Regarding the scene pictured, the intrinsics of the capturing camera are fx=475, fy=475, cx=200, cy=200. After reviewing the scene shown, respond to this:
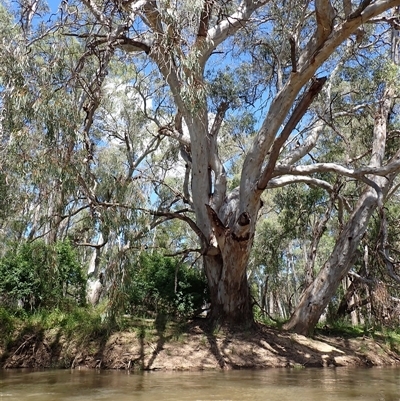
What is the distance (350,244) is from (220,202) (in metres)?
2.60

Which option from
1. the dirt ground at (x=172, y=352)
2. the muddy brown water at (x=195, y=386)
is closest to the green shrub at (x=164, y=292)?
the dirt ground at (x=172, y=352)

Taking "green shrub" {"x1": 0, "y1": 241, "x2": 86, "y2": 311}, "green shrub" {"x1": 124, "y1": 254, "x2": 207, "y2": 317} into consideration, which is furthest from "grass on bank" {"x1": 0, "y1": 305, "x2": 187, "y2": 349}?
"green shrub" {"x1": 124, "y1": 254, "x2": 207, "y2": 317}

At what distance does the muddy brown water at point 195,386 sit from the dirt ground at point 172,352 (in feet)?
1.82

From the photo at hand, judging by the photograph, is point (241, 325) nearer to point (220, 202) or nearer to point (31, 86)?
point (220, 202)

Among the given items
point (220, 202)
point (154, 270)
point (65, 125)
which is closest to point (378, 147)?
point (220, 202)

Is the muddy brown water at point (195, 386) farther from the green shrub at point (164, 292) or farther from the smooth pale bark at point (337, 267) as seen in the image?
the smooth pale bark at point (337, 267)

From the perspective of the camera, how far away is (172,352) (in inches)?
279

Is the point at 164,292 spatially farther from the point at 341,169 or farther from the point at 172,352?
the point at 341,169

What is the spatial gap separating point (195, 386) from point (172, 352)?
92.7 inches

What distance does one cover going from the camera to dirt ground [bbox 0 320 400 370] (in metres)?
6.93

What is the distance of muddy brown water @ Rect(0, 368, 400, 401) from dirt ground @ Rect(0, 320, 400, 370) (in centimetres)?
56

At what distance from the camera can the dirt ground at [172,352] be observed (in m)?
6.93

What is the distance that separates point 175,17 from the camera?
5957 millimetres

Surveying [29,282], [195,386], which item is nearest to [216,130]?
[29,282]
